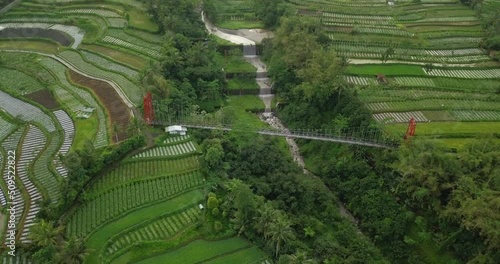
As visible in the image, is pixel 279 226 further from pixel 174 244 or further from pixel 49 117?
pixel 49 117

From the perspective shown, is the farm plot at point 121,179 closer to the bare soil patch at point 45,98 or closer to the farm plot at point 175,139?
the farm plot at point 175,139

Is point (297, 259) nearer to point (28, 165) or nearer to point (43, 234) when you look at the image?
point (43, 234)

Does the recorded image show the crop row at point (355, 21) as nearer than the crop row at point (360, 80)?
No

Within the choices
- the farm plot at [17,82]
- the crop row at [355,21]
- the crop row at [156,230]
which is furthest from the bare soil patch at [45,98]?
the crop row at [355,21]

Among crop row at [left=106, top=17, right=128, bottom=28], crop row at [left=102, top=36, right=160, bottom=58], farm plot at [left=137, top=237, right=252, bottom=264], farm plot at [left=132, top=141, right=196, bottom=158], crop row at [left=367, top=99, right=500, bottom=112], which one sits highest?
crop row at [left=106, top=17, right=128, bottom=28]

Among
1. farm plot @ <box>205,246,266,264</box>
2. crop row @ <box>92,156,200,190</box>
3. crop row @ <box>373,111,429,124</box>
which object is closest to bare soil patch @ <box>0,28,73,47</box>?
crop row @ <box>92,156,200,190</box>

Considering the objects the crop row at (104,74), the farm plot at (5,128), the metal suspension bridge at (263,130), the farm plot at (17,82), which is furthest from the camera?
the farm plot at (17,82)

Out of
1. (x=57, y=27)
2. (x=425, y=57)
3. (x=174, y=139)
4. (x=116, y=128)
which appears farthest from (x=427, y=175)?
(x=57, y=27)

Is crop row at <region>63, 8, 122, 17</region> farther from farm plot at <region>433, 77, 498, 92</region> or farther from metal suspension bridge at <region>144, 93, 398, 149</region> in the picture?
farm plot at <region>433, 77, 498, 92</region>
